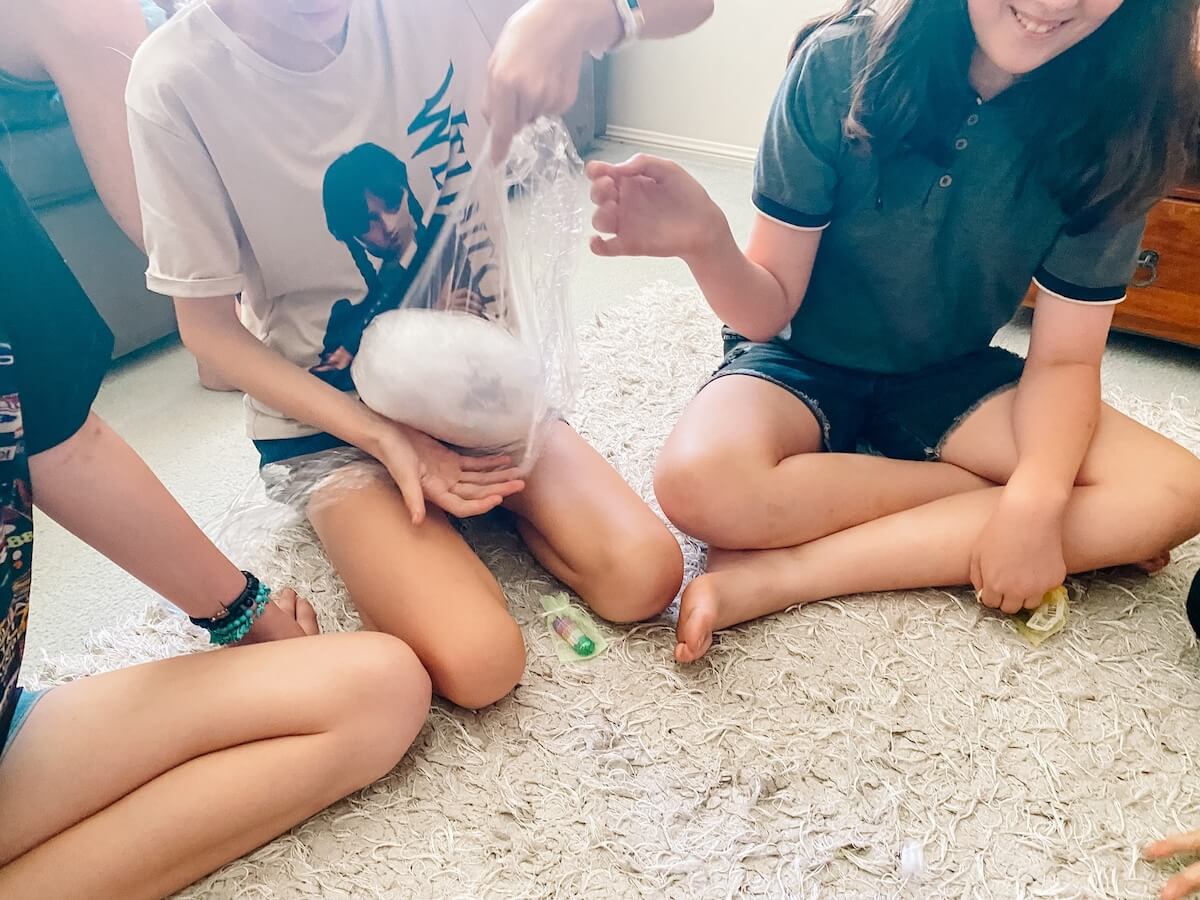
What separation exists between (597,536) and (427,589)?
155mm

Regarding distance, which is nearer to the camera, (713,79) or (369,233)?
(369,233)

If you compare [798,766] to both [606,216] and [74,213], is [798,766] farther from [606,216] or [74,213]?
[74,213]

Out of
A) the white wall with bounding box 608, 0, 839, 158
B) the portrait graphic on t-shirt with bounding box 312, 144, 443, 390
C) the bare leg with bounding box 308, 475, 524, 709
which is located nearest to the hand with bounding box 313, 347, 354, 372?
the portrait graphic on t-shirt with bounding box 312, 144, 443, 390

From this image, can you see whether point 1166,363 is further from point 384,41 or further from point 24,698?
point 24,698

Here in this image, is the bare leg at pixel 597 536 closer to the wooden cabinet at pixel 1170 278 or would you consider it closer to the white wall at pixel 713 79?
the wooden cabinet at pixel 1170 278

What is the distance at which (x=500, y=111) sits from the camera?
22.0 inches

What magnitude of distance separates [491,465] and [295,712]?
26cm

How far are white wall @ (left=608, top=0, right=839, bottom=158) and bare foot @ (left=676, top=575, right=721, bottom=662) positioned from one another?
1.49 meters

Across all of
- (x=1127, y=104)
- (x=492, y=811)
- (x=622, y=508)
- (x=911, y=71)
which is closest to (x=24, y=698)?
(x=492, y=811)

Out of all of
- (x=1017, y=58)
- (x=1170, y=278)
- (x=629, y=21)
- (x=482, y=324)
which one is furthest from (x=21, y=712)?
(x=1170, y=278)

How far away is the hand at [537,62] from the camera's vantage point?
54 centimetres

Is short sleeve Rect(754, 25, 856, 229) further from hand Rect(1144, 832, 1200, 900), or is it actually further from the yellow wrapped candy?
hand Rect(1144, 832, 1200, 900)

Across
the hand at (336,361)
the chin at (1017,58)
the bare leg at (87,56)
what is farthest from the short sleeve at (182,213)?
the chin at (1017,58)

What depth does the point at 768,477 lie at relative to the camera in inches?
29.2
